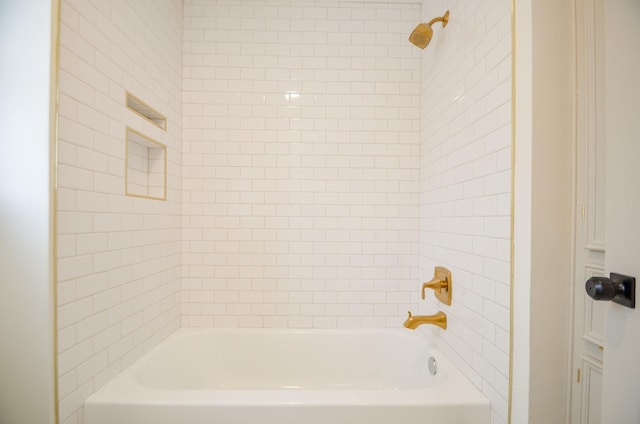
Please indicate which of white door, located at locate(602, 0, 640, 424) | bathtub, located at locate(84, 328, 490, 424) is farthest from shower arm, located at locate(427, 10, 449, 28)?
bathtub, located at locate(84, 328, 490, 424)

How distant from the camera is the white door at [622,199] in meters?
0.62

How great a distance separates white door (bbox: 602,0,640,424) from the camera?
62 cm

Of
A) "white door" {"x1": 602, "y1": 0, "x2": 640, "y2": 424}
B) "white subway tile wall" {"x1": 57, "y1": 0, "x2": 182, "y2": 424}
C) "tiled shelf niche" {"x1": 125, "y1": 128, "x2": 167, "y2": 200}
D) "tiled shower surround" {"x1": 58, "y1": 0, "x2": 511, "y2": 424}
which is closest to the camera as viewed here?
"white door" {"x1": 602, "y1": 0, "x2": 640, "y2": 424}

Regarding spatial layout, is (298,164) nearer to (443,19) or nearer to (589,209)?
(443,19)

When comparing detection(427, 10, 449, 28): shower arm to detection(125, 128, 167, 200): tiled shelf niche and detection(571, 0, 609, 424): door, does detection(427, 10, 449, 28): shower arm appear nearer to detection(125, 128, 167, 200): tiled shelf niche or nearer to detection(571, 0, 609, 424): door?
detection(571, 0, 609, 424): door

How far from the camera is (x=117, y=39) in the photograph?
3.91ft

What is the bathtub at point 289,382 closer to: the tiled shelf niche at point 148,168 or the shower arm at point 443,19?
the tiled shelf niche at point 148,168

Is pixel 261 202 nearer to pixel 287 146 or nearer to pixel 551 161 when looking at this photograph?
pixel 287 146

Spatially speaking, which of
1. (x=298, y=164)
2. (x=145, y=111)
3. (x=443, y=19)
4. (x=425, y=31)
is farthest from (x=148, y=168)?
(x=443, y=19)

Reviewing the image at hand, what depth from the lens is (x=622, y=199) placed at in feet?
2.11

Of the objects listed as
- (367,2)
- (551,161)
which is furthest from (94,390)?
(367,2)

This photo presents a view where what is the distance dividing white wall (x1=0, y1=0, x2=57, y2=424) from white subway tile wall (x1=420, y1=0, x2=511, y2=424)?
1538mm

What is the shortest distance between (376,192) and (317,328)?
98 centimetres

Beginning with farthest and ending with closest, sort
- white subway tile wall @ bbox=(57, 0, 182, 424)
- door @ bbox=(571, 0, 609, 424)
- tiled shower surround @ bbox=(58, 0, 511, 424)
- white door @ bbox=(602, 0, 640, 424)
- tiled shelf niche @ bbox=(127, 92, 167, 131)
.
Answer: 1. tiled shower surround @ bbox=(58, 0, 511, 424)
2. tiled shelf niche @ bbox=(127, 92, 167, 131)
3. white subway tile wall @ bbox=(57, 0, 182, 424)
4. door @ bbox=(571, 0, 609, 424)
5. white door @ bbox=(602, 0, 640, 424)
